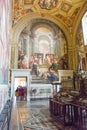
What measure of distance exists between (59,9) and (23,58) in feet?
23.9

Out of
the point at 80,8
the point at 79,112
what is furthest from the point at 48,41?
the point at 79,112

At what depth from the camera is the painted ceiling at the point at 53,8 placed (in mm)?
19141

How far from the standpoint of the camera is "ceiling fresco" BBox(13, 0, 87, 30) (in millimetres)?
19141

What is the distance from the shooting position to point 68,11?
2031 centimetres

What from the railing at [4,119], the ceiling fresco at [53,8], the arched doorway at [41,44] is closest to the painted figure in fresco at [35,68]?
the arched doorway at [41,44]

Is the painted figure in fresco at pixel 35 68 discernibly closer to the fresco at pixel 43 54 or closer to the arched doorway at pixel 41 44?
the fresco at pixel 43 54

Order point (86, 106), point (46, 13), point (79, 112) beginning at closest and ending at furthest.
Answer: point (86, 106), point (79, 112), point (46, 13)

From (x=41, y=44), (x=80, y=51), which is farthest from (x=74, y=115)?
(x=41, y=44)

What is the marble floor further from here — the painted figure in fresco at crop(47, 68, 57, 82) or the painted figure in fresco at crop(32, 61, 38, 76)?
the painted figure in fresco at crop(47, 68, 57, 82)

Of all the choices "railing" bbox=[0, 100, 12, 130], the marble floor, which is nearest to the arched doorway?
the marble floor

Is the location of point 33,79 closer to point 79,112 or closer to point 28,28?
point 28,28

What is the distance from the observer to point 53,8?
790 inches

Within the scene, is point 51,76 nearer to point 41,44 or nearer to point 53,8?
point 41,44

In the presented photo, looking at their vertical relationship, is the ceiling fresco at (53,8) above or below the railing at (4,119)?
above
